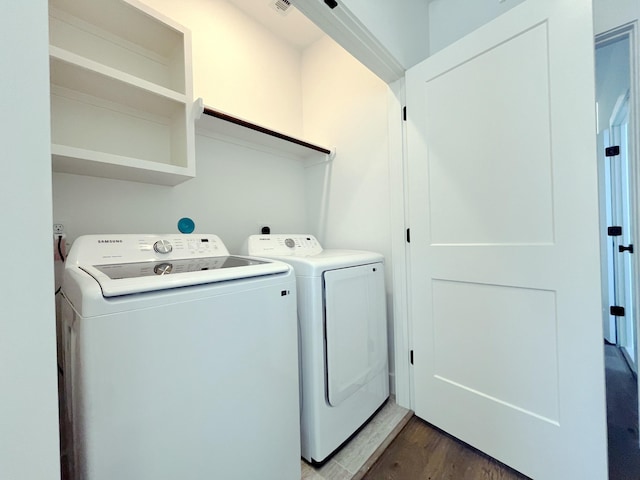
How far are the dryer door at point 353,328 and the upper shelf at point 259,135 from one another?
104 centimetres

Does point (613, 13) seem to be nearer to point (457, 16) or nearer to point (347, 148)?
point (457, 16)

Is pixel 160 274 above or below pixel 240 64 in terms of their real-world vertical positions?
below

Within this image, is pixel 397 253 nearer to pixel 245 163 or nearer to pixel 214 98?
pixel 245 163

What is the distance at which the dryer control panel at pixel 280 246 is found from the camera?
1628mm

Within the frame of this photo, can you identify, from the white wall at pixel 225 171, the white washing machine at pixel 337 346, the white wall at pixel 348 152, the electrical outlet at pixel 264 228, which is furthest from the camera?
the electrical outlet at pixel 264 228

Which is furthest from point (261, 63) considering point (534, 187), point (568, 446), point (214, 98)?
point (568, 446)

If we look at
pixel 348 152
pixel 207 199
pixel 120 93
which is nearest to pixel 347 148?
pixel 348 152

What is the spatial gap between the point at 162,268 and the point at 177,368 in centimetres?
44

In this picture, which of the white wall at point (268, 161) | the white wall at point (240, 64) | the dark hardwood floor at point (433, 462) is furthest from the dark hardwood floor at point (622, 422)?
the white wall at point (240, 64)

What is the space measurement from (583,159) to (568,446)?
1.15 meters

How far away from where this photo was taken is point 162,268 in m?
1.05

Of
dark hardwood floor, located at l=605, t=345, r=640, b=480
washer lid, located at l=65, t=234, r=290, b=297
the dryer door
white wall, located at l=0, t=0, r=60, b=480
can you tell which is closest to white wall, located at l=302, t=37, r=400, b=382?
the dryer door

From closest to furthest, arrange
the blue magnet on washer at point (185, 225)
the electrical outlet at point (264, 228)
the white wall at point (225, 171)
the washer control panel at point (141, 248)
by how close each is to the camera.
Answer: the washer control panel at point (141, 248) → the white wall at point (225, 171) → the blue magnet on washer at point (185, 225) → the electrical outlet at point (264, 228)

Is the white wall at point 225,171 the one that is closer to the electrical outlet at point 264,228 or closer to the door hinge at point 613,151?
the electrical outlet at point 264,228
